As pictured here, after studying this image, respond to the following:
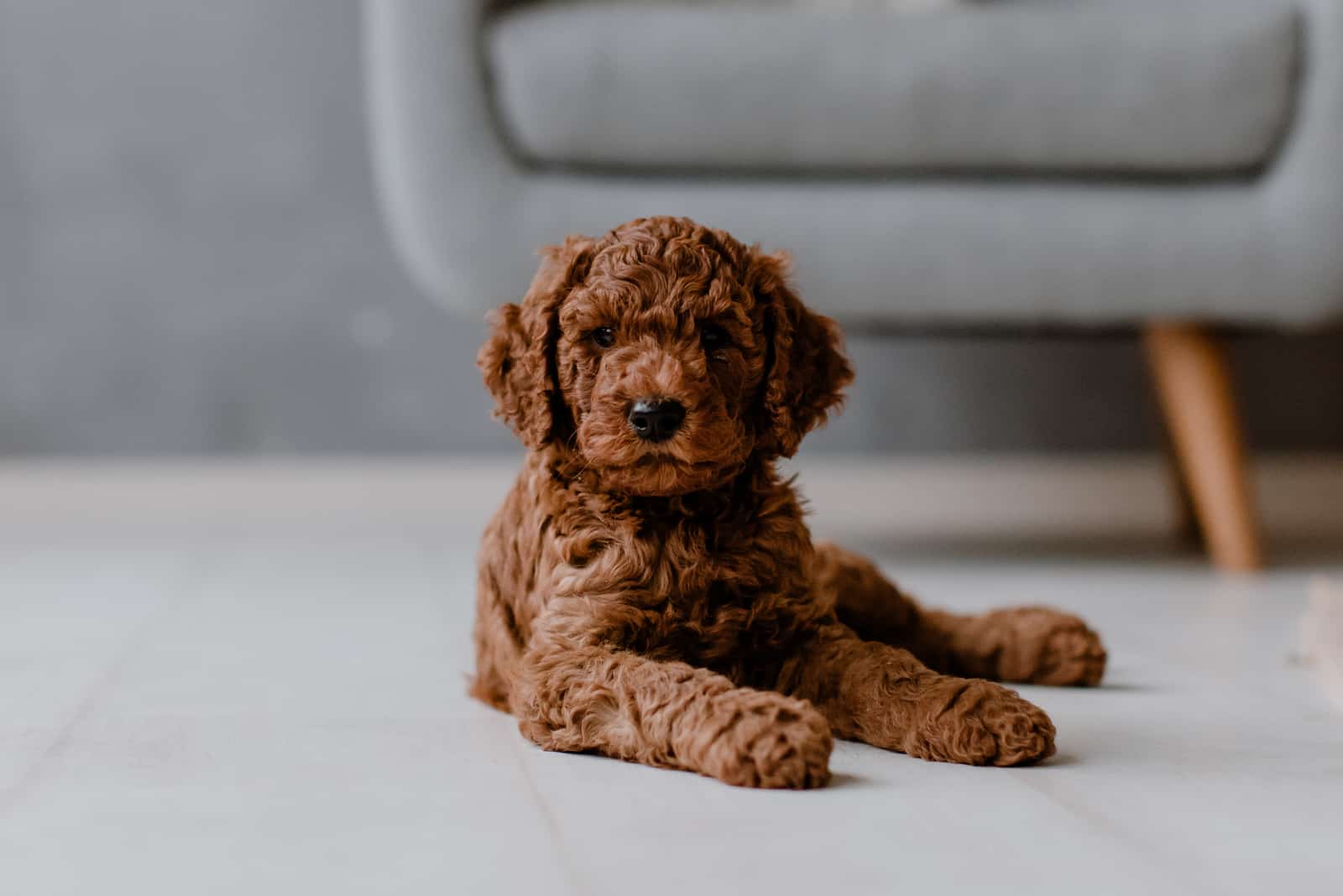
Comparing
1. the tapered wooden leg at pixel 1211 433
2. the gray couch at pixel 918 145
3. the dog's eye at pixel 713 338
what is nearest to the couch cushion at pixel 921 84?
the gray couch at pixel 918 145

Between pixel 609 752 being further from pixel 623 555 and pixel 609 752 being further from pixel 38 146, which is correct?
pixel 38 146

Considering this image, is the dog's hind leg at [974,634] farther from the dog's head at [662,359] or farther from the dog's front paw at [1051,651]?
the dog's head at [662,359]

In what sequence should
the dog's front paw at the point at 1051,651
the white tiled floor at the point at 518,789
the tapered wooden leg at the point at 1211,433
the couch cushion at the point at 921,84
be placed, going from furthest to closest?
the tapered wooden leg at the point at 1211,433 < the couch cushion at the point at 921,84 < the dog's front paw at the point at 1051,651 < the white tiled floor at the point at 518,789

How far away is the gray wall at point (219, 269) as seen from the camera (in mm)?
3967

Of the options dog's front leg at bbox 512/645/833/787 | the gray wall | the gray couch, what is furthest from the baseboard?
dog's front leg at bbox 512/645/833/787

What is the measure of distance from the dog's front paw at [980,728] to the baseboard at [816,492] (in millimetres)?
2353

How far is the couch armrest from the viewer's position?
2.77 metres

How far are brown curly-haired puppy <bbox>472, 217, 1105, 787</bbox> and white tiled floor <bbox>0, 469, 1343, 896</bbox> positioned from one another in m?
0.05

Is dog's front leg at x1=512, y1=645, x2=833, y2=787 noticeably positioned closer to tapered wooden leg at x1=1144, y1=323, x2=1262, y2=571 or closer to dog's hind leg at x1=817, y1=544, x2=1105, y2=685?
dog's hind leg at x1=817, y1=544, x2=1105, y2=685

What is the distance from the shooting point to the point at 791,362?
1657 mm

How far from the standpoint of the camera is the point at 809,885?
107 centimetres

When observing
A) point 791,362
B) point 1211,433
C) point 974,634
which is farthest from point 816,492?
point 791,362

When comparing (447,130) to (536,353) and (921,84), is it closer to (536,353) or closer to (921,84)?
(921,84)

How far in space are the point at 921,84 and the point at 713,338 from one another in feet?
4.29
